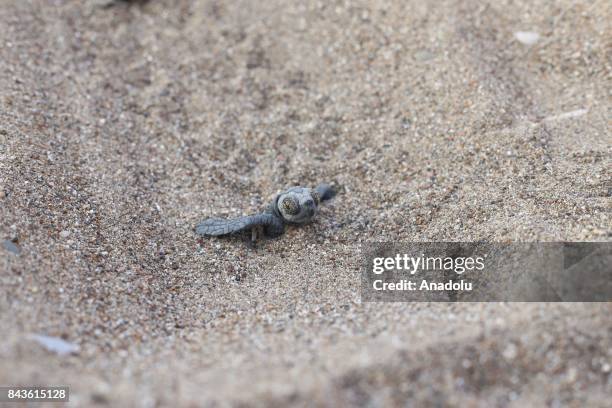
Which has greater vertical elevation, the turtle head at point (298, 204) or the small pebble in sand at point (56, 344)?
the turtle head at point (298, 204)

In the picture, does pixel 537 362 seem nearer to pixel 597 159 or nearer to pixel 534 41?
pixel 597 159

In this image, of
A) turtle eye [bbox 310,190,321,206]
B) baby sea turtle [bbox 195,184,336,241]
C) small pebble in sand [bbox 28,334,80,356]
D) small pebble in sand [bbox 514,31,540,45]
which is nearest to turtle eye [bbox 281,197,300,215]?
baby sea turtle [bbox 195,184,336,241]

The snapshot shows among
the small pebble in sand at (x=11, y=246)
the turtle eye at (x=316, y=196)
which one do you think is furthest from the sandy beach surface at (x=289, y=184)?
the turtle eye at (x=316, y=196)

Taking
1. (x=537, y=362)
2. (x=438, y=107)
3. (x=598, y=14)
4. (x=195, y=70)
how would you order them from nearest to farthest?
(x=537, y=362) < (x=438, y=107) < (x=598, y=14) < (x=195, y=70)

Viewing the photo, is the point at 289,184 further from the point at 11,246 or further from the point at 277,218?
the point at 11,246

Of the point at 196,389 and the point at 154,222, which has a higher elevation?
the point at 154,222

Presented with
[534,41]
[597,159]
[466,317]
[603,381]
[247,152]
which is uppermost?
[534,41]

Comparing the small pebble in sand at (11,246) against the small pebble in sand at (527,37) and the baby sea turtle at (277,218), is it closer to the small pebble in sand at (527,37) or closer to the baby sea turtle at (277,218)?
the baby sea turtle at (277,218)

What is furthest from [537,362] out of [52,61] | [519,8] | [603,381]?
[52,61]
